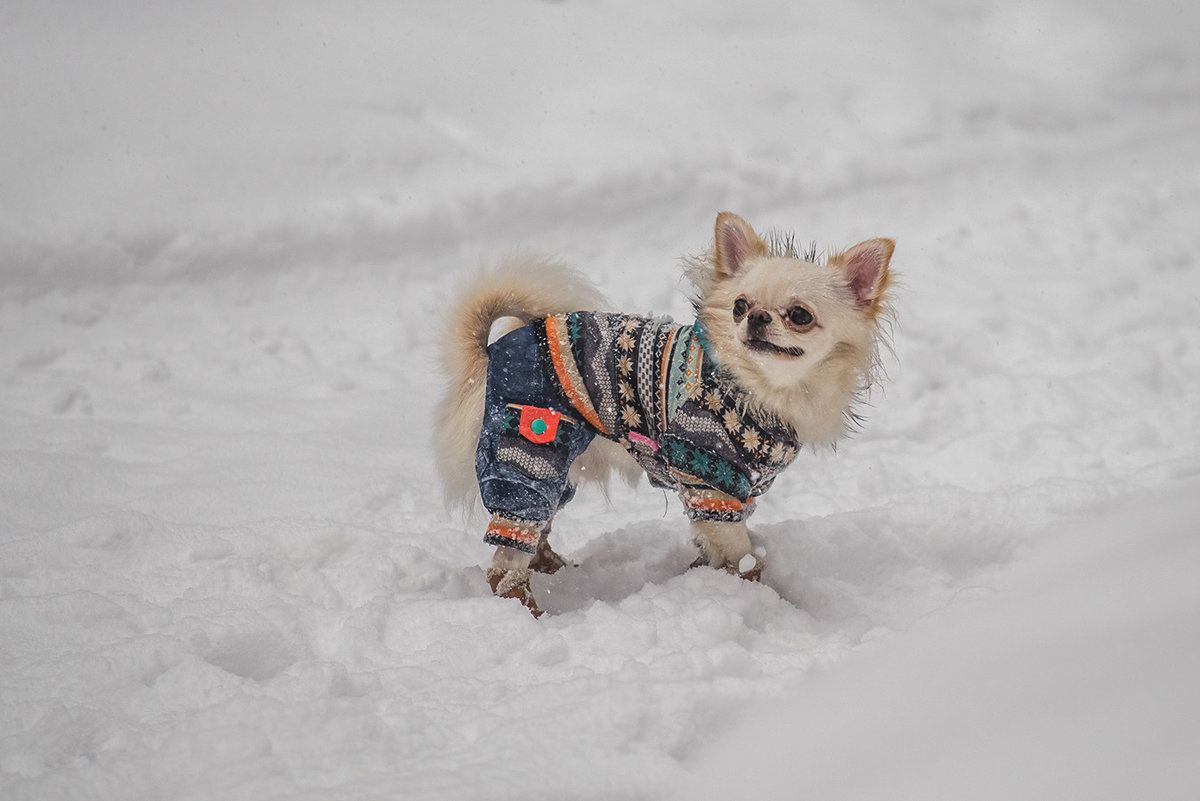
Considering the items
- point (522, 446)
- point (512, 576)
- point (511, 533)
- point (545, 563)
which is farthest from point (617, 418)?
point (545, 563)

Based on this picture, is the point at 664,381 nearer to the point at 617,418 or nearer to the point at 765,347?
the point at 617,418

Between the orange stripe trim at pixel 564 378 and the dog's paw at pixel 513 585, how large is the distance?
1.69 feet

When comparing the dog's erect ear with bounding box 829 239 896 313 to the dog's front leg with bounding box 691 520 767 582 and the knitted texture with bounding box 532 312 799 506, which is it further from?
the dog's front leg with bounding box 691 520 767 582

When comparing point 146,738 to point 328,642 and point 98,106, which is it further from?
point 98,106

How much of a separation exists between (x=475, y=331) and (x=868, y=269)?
125cm

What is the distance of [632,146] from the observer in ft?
21.3

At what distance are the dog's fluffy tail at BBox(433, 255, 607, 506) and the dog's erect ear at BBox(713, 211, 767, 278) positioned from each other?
20.6 inches

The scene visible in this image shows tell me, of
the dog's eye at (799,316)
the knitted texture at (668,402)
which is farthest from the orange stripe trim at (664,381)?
the dog's eye at (799,316)

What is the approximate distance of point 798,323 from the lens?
8.36ft

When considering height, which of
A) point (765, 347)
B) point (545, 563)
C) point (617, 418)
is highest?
point (765, 347)

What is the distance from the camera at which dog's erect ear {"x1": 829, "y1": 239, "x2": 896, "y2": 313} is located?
8.50 feet

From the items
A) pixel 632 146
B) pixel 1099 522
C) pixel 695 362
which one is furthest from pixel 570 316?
pixel 632 146

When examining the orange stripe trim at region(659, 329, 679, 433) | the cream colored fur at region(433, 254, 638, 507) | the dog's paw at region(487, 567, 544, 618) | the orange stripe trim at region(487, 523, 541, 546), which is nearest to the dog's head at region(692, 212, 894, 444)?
the orange stripe trim at region(659, 329, 679, 433)

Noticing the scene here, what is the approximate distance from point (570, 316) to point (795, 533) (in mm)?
1104
